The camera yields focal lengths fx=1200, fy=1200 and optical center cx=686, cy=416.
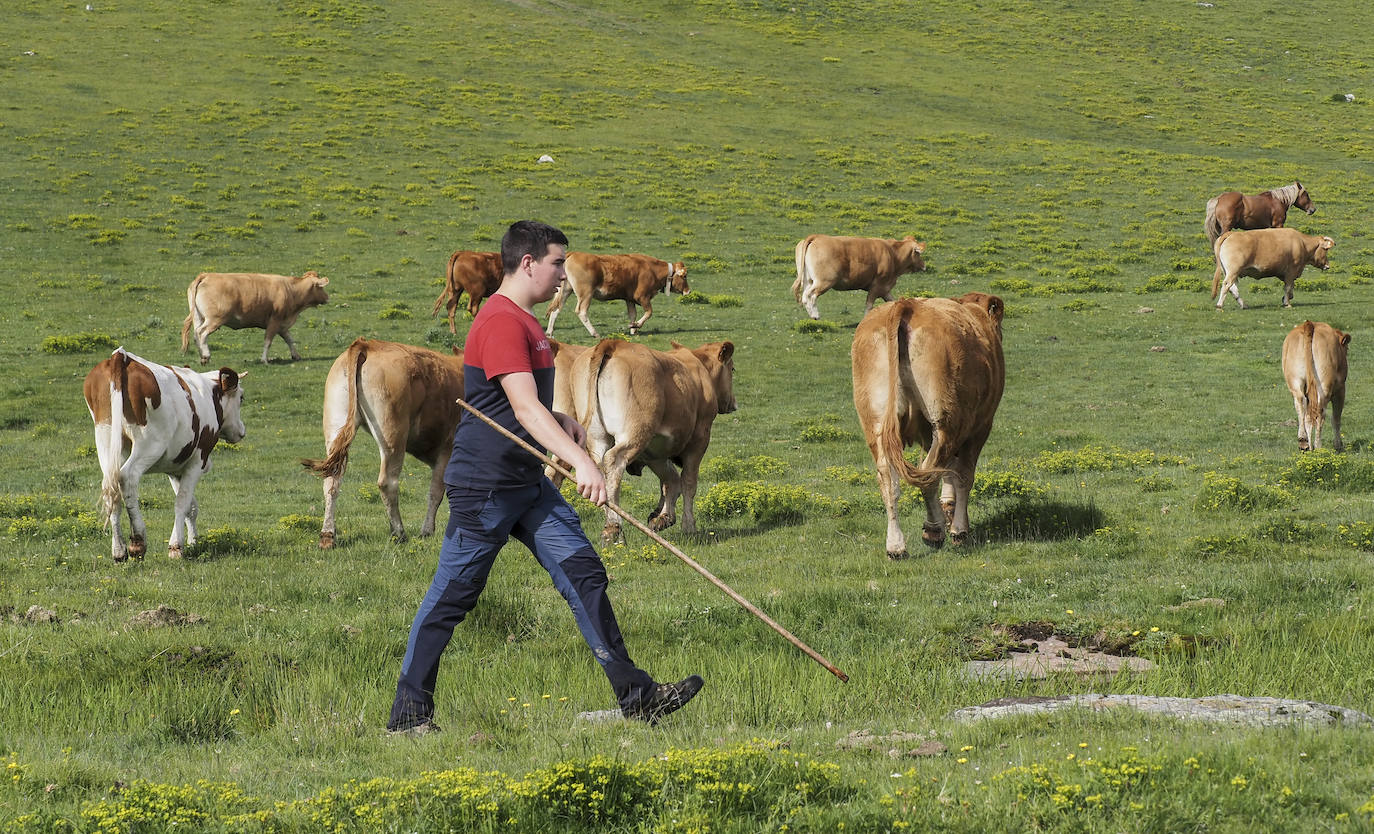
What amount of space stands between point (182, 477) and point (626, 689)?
7299mm

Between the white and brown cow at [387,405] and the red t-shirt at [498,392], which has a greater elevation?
the red t-shirt at [498,392]

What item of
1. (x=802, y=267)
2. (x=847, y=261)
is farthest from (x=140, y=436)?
(x=847, y=261)

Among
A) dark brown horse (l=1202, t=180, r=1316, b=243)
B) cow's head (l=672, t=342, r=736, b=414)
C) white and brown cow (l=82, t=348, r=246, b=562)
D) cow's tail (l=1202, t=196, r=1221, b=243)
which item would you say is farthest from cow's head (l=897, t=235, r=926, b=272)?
white and brown cow (l=82, t=348, r=246, b=562)

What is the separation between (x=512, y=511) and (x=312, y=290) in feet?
73.6

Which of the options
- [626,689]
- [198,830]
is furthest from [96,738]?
[626,689]

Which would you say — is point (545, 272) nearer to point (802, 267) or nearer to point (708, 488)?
point (708, 488)

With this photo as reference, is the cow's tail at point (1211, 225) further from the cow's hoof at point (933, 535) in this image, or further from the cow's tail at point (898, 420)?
the cow's tail at point (898, 420)

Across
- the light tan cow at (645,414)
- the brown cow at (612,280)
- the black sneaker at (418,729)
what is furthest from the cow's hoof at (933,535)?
the brown cow at (612,280)

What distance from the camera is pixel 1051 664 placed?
6.84m

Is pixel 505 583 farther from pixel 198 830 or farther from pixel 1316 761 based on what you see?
pixel 1316 761

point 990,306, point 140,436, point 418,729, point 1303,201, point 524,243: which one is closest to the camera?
point 418,729

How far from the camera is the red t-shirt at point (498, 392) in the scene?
5770mm

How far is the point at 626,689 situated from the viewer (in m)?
5.77

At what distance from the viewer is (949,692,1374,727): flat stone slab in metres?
5.06
